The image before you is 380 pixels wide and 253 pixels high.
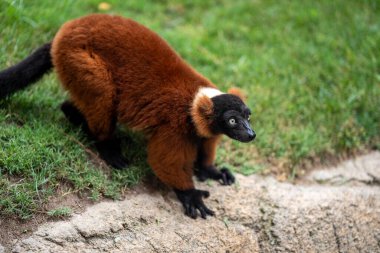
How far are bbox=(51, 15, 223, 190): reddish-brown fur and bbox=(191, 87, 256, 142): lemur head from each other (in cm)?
5

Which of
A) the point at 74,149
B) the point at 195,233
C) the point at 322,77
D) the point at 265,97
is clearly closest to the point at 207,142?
the point at 195,233

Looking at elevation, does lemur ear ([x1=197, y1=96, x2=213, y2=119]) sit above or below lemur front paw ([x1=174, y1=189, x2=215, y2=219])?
above

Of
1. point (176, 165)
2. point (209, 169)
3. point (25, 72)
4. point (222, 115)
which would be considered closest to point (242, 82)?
point (209, 169)

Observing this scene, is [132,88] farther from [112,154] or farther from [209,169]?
[209,169]

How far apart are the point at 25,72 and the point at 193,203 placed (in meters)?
1.92

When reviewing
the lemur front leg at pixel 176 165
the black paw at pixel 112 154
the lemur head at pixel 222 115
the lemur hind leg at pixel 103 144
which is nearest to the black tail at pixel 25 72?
the lemur hind leg at pixel 103 144

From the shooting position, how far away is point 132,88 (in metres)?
4.19

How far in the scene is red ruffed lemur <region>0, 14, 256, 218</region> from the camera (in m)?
4.09

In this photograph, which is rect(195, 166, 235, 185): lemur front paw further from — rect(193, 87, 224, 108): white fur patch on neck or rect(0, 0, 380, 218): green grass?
rect(193, 87, 224, 108): white fur patch on neck

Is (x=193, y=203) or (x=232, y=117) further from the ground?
(x=232, y=117)

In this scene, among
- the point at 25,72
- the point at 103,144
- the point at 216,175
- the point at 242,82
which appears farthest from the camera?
the point at 242,82

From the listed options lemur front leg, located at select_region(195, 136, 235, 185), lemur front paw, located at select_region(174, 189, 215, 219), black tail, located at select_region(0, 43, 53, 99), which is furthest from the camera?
lemur front leg, located at select_region(195, 136, 235, 185)

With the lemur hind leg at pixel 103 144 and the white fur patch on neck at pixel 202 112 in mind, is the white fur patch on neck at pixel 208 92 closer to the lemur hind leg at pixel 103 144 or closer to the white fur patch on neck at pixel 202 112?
the white fur patch on neck at pixel 202 112

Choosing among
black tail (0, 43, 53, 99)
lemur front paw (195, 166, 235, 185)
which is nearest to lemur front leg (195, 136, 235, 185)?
lemur front paw (195, 166, 235, 185)
